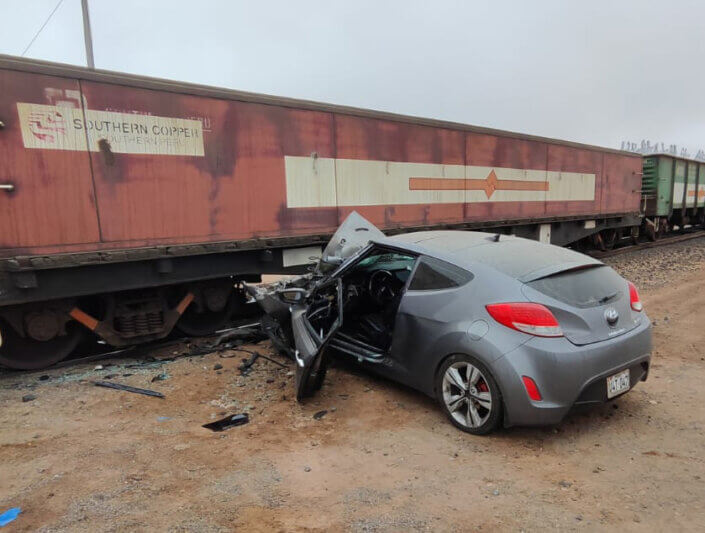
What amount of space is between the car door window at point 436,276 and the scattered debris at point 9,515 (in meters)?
2.90

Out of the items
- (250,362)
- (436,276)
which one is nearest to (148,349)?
(250,362)

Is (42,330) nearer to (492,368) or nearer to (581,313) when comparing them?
(492,368)

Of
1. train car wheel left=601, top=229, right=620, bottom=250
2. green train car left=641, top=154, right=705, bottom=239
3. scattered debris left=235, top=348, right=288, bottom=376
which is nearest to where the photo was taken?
scattered debris left=235, top=348, right=288, bottom=376

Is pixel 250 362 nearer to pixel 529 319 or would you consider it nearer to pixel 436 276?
pixel 436 276

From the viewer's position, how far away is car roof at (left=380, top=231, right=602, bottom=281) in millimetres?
3481

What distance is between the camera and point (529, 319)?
3125 millimetres

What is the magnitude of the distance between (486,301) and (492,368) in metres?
0.47

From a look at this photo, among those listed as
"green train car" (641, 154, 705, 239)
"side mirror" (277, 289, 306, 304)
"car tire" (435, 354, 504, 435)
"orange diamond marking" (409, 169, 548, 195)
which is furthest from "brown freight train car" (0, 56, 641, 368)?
"green train car" (641, 154, 705, 239)

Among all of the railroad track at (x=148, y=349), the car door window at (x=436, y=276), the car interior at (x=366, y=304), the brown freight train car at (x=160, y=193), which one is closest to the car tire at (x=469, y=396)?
the car door window at (x=436, y=276)

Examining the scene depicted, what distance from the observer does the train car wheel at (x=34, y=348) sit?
200 inches

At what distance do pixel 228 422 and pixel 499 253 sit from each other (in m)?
2.55

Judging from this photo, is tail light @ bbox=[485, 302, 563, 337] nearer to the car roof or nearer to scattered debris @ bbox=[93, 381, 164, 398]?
the car roof

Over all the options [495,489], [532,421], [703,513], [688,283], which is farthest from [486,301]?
[688,283]

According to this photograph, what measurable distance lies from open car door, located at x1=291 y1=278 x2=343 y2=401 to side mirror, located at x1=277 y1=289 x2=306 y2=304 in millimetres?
76
